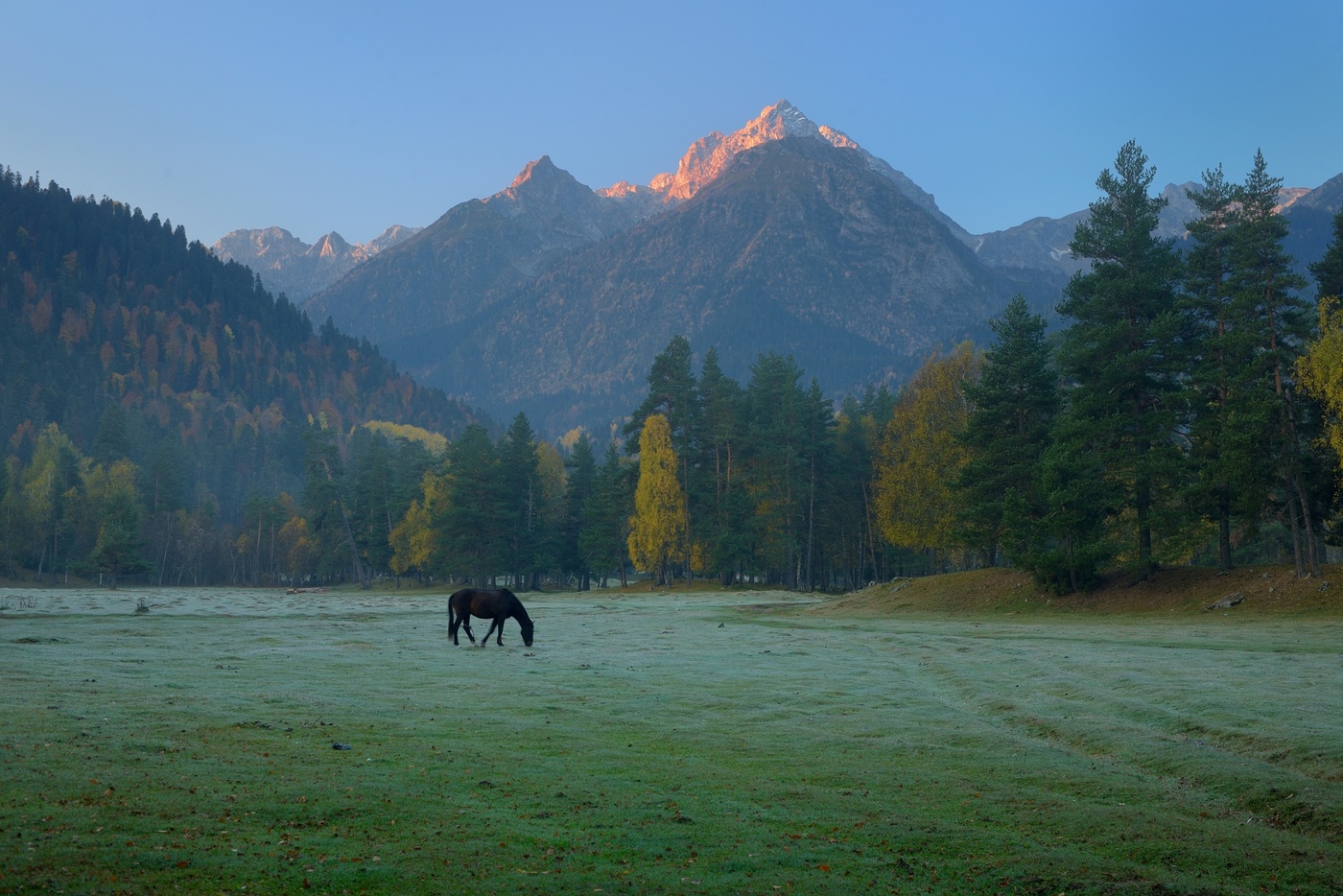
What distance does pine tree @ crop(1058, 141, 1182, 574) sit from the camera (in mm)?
55531

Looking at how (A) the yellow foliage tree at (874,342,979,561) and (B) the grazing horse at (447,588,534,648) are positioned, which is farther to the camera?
(A) the yellow foliage tree at (874,342,979,561)

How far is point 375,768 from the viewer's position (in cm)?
1416

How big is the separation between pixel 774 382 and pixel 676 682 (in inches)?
3004

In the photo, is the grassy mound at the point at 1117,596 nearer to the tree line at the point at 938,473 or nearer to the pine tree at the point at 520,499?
the tree line at the point at 938,473

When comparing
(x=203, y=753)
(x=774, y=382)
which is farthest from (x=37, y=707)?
(x=774, y=382)

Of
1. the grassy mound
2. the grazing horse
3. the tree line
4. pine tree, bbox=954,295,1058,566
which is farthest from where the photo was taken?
pine tree, bbox=954,295,1058,566

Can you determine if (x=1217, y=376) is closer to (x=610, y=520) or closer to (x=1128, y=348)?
(x=1128, y=348)

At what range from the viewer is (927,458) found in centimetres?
7644

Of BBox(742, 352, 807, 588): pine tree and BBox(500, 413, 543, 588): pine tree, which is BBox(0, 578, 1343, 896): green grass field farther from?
BBox(500, 413, 543, 588): pine tree

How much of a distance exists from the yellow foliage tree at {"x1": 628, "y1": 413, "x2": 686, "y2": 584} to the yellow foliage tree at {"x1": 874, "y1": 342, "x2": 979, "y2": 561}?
865 inches

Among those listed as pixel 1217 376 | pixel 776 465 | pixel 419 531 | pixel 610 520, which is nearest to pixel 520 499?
pixel 610 520

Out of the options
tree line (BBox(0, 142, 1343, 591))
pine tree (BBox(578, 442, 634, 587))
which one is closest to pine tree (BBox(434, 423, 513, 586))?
tree line (BBox(0, 142, 1343, 591))

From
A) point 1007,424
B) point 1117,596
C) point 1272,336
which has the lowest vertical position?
point 1117,596

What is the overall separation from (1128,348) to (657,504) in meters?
48.6
